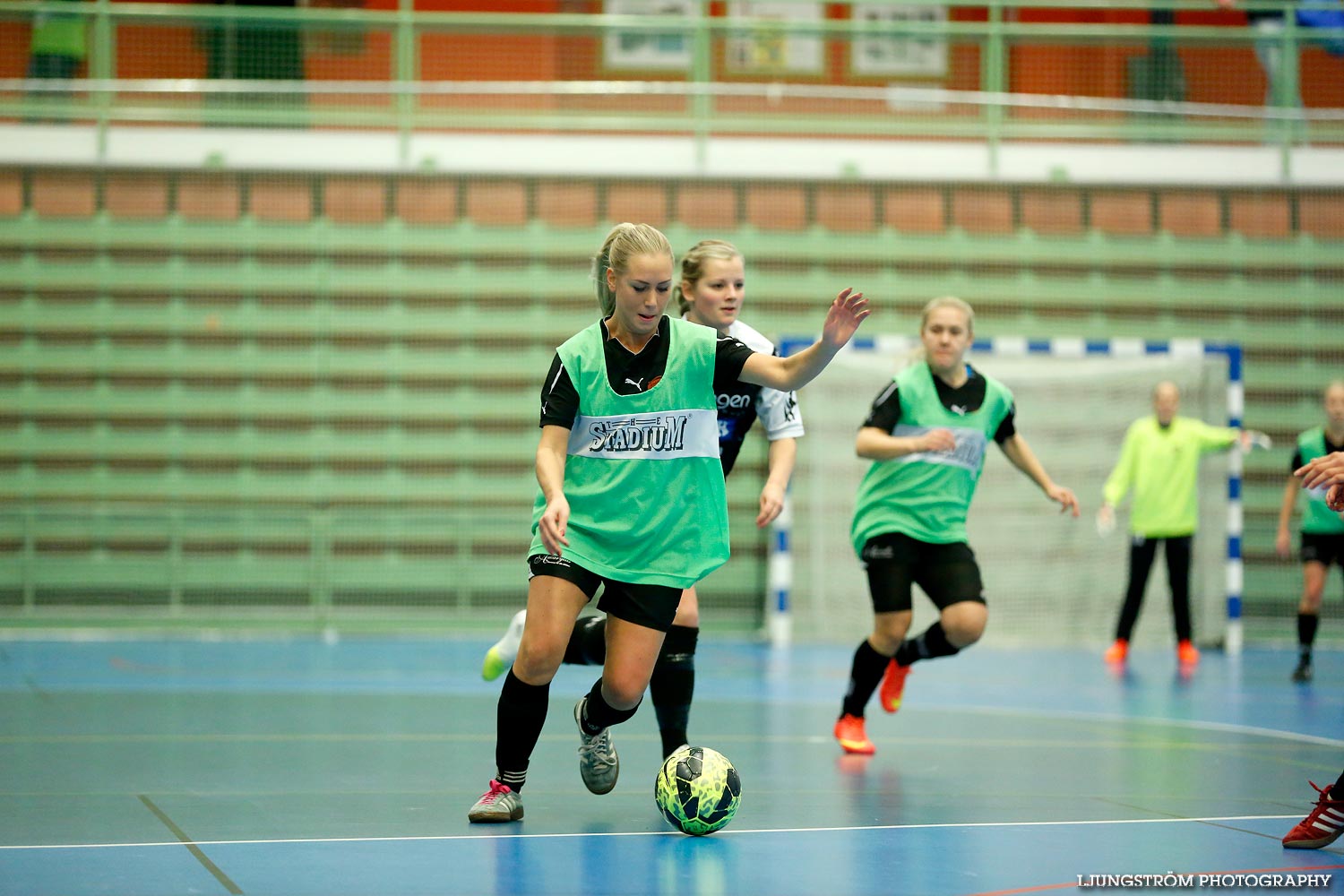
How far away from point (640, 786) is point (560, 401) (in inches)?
65.5

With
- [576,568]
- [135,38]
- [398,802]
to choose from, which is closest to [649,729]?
[398,802]

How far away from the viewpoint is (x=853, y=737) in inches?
235

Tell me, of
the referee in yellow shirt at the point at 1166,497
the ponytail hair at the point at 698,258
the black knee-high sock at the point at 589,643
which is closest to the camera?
the black knee-high sock at the point at 589,643

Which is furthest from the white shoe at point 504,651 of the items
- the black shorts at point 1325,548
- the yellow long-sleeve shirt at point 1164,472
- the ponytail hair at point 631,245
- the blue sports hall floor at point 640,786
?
the black shorts at point 1325,548

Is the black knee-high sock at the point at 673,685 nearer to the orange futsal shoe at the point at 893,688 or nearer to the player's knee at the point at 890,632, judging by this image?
the player's knee at the point at 890,632

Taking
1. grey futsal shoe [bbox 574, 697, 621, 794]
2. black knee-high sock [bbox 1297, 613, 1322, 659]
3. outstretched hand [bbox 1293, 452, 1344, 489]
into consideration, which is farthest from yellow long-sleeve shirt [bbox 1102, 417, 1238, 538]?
grey futsal shoe [bbox 574, 697, 621, 794]

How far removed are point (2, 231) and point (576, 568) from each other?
9.54m

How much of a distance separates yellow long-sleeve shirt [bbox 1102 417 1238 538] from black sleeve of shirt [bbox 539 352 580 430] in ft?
22.8

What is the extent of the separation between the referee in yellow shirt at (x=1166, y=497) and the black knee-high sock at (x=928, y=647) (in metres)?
4.57

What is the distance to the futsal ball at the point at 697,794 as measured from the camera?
165 inches

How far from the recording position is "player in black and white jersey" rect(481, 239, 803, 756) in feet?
16.0

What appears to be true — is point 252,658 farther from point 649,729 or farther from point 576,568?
point 576,568

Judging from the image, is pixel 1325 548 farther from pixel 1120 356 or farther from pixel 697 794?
pixel 697 794

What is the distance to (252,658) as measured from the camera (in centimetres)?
980
